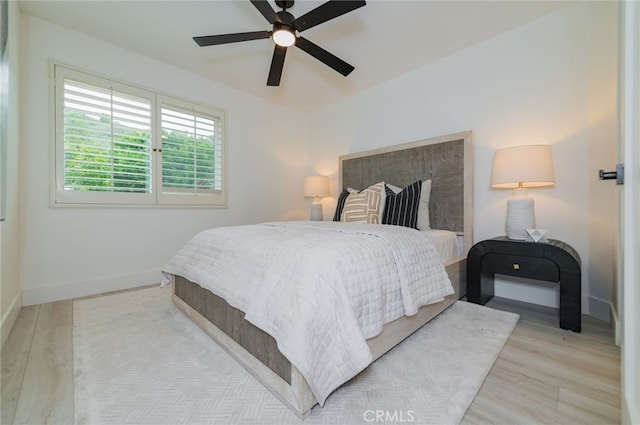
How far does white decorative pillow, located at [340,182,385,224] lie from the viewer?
2.65 m

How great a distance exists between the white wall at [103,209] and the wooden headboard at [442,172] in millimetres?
1851

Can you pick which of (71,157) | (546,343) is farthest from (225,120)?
(546,343)

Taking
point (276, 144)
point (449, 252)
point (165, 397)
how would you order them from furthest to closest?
point (276, 144) → point (449, 252) → point (165, 397)

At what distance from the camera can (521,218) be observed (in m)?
2.09

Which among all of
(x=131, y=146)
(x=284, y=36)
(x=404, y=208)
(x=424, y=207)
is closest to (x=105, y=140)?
(x=131, y=146)

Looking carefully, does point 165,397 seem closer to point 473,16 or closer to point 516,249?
point 516,249

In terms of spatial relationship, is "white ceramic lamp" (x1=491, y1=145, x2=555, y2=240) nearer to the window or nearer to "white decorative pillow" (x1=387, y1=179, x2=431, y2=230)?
"white decorative pillow" (x1=387, y1=179, x2=431, y2=230)

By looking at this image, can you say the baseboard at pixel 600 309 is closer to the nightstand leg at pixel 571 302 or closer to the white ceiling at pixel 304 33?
the nightstand leg at pixel 571 302

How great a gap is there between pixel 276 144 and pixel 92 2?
2351 mm

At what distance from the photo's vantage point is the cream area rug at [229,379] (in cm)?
108

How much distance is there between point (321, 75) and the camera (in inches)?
125

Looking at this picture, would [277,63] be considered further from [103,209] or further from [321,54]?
[103,209]

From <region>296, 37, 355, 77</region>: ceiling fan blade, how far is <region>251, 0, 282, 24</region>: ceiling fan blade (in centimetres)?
24

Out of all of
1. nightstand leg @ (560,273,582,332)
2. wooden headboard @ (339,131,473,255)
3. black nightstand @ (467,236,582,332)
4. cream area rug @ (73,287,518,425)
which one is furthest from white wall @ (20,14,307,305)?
nightstand leg @ (560,273,582,332)
